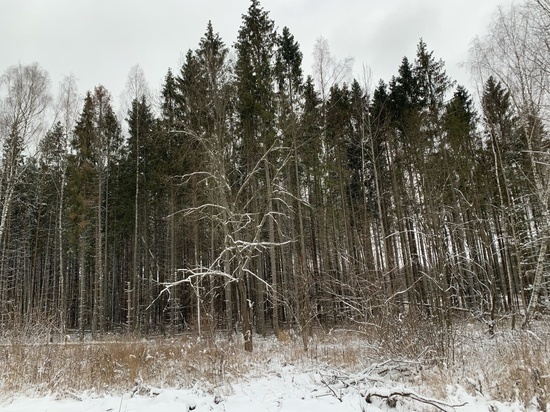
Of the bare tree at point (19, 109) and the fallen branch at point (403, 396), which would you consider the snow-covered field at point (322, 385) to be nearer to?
the fallen branch at point (403, 396)

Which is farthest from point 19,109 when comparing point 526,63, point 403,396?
point 526,63

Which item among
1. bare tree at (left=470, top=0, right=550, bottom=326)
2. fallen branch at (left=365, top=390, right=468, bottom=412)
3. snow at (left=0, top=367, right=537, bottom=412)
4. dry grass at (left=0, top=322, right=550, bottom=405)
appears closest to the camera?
fallen branch at (left=365, top=390, right=468, bottom=412)

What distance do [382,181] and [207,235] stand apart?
11.5m

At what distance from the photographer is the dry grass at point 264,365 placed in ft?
15.8

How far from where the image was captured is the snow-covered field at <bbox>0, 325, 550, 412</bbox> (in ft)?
13.9

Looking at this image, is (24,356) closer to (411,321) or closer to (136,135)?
(411,321)

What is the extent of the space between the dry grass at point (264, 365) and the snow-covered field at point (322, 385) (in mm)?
21

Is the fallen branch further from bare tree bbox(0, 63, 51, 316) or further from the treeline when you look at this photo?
bare tree bbox(0, 63, 51, 316)

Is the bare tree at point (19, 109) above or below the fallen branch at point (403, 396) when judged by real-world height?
above

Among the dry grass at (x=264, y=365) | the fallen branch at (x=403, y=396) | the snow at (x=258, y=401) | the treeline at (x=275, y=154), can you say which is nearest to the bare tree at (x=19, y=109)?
the treeline at (x=275, y=154)

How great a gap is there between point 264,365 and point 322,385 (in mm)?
2650

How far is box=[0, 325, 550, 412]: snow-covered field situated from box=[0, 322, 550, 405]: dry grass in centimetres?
2

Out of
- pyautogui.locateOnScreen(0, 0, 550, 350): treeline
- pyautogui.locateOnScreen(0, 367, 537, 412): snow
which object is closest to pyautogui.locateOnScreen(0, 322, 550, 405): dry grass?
pyautogui.locateOnScreen(0, 367, 537, 412): snow

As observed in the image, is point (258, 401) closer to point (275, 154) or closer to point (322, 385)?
point (322, 385)
